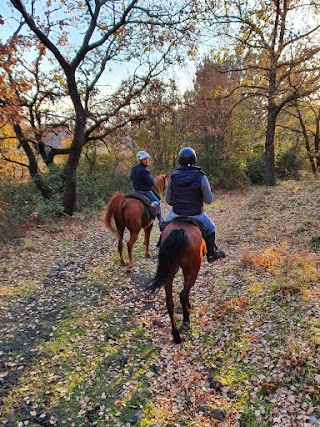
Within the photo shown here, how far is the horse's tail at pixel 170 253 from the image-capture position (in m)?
4.58

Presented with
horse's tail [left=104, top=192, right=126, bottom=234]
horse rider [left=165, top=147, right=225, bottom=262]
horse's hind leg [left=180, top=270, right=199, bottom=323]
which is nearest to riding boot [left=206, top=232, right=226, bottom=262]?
horse rider [left=165, top=147, right=225, bottom=262]

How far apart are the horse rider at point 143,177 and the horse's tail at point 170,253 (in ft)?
11.6

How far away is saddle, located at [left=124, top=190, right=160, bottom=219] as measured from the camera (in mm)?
Result: 7758

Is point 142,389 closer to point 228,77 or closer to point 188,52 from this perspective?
point 188,52

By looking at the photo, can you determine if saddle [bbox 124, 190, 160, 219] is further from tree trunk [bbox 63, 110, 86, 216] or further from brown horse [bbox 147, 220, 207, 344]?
tree trunk [bbox 63, 110, 86, 216]

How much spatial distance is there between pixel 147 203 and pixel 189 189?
273 cm

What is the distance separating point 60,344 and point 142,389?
1.65m

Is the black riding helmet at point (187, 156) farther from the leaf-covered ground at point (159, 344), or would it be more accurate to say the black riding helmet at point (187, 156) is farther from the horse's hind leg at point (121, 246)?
the horse's hind leg at point (121, 246)

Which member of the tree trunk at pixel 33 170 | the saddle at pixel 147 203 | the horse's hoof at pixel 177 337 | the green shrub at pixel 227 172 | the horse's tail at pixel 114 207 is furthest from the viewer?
the green shrub at pixel 227 172

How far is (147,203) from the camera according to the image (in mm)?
7809

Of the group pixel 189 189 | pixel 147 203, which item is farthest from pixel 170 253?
pixel 147 203

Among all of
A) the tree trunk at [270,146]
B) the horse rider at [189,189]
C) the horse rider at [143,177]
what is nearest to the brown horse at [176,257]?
the horse rider at [189,189]

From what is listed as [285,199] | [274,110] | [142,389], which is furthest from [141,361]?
[274,110]

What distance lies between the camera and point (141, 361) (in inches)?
175
